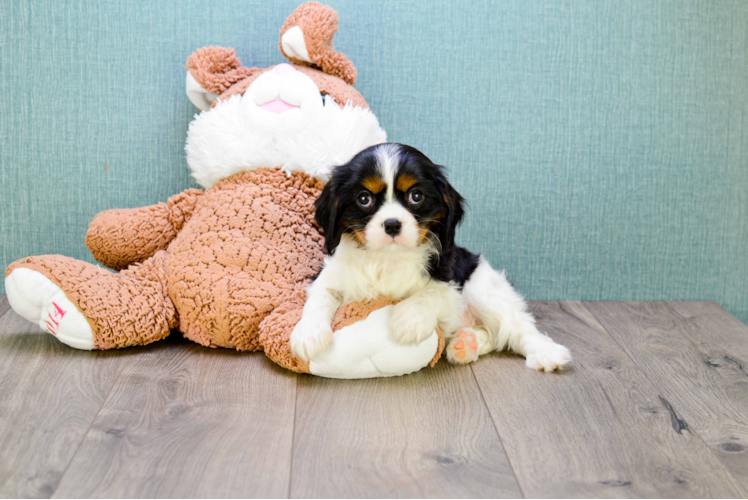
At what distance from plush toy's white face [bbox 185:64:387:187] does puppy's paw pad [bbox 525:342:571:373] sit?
82cm

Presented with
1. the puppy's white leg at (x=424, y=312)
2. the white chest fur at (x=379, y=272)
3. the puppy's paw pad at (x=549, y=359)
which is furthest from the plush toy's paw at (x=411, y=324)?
the puppy's paw pad at (x=549, y=359)

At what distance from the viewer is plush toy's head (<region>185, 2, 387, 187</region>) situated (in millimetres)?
2027

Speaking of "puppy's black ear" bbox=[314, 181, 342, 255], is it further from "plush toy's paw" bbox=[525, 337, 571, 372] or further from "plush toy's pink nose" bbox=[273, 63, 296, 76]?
"plush toy's paw" bbox=[525, 337, 571, 372]

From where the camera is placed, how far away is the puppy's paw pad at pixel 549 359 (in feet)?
6.22

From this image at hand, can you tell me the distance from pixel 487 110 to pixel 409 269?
0.89m

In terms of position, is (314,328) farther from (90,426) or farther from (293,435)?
(90,426)

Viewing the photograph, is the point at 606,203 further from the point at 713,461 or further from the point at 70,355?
the point at 70,355

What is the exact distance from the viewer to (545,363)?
6.23 feet

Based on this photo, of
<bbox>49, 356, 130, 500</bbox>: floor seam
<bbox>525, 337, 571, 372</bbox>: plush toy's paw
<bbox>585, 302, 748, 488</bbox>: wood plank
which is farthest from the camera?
<bbox>525, 337, 571, 372</bbox>: plush toy's paw

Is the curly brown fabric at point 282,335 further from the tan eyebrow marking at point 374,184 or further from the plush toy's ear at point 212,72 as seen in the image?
the plush toy's ear at point 212,72

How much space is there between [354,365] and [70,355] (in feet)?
2.76

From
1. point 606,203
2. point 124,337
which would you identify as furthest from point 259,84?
point 606,203

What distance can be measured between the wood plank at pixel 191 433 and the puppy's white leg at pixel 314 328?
0.12 meters

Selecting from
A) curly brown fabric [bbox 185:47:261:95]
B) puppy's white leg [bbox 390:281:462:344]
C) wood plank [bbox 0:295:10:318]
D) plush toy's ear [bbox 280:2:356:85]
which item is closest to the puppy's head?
puppy's white leg [bbox 390:281:462:344]
